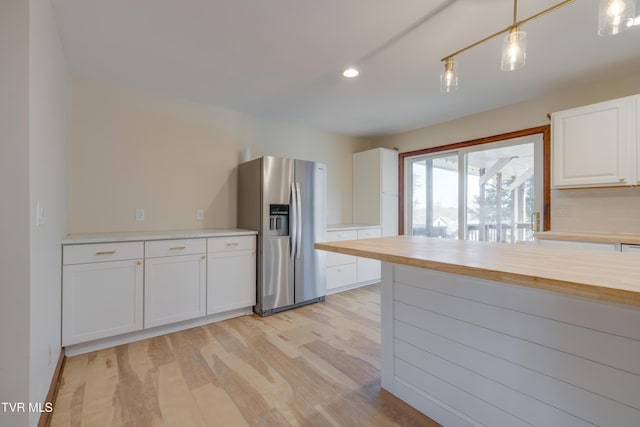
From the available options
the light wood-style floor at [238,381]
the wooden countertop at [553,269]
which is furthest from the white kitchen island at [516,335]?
the light wood-style floor at [238,381]

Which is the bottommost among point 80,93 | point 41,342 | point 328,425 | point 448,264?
point 328,425

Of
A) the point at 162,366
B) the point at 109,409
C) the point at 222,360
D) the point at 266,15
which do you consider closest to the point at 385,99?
the point at 266,15

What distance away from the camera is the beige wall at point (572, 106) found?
2.62m

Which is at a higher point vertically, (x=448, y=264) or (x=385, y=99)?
(x=385, y=99)

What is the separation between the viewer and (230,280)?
2941 mm

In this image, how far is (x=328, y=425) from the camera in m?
1.52

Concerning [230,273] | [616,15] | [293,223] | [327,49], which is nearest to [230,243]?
[230,273]

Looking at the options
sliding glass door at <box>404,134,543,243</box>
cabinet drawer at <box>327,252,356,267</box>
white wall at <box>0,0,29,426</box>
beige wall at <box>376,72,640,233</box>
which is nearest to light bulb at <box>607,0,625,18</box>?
beige wall at <box>376,72,640,233</box>

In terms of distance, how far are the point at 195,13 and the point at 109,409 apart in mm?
2429

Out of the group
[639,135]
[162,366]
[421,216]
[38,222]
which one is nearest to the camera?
[38,222]

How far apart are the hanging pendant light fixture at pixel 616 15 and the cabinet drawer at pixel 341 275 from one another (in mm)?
3190

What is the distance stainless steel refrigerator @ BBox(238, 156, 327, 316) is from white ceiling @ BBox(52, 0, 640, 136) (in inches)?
33.0

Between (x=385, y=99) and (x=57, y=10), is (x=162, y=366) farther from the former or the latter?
(x=385, y=99)

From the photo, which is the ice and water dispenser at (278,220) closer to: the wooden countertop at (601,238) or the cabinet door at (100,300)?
the cabinet door at (100,300)
